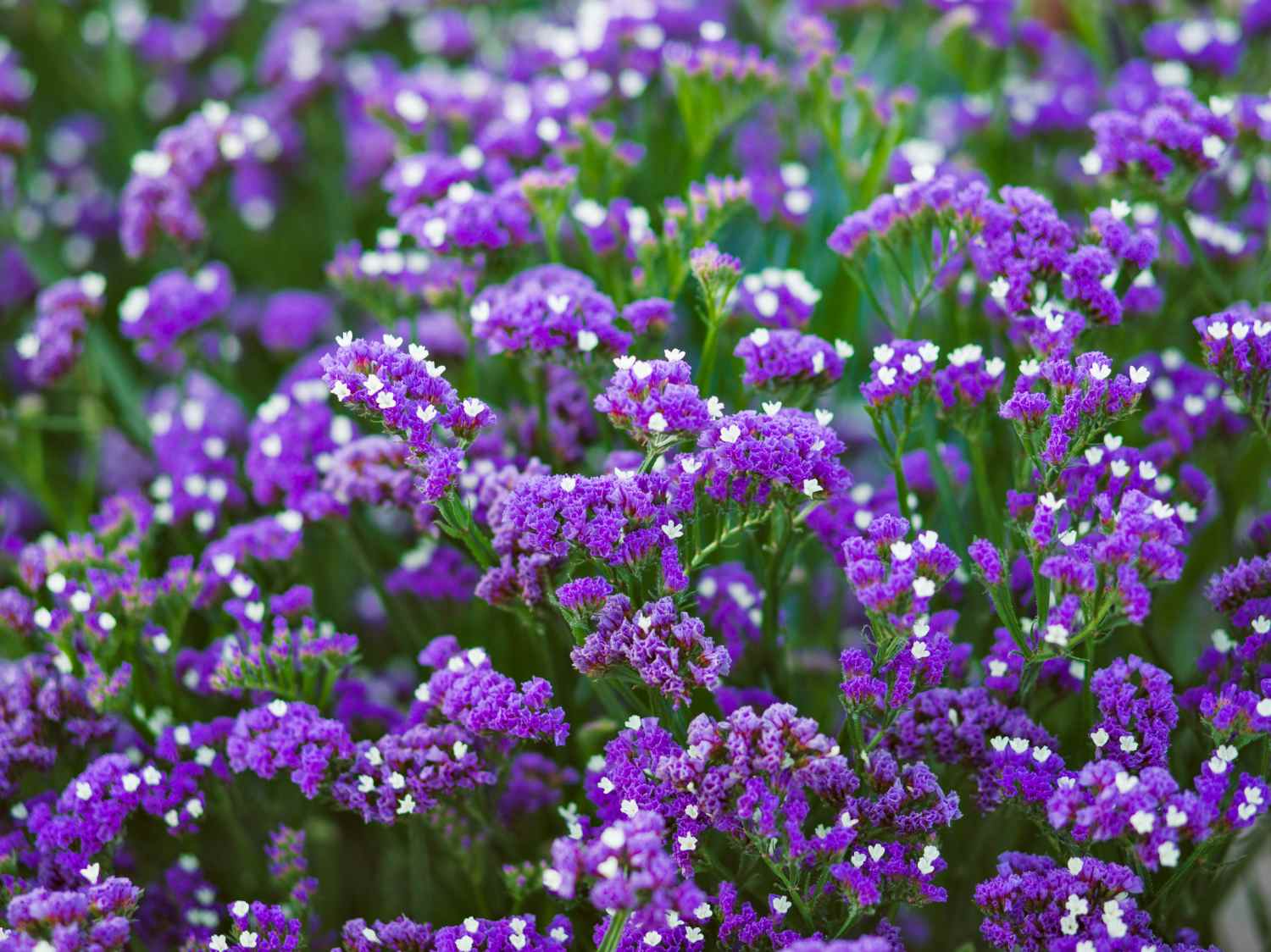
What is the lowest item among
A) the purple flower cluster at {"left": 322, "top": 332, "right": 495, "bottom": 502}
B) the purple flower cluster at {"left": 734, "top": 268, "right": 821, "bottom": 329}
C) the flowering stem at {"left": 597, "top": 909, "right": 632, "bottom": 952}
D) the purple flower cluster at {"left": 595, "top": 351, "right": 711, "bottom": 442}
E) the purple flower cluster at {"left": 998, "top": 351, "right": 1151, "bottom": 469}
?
the flowering stem at {"left": 597, "top": 909, "right": 632, "bottom": 952}

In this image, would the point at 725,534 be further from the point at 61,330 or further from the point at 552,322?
the point at 61,330

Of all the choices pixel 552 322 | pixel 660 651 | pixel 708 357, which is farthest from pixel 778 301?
pixel 660 651

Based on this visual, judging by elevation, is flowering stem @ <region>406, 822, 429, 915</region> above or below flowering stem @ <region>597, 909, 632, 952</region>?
above

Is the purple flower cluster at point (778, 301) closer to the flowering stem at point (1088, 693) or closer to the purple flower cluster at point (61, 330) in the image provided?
the flowering stem at point (1088, 693)

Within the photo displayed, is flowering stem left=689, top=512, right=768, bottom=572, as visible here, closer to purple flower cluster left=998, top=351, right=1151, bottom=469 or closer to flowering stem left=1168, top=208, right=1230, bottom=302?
purple flower cluster left=998, top=351, right=1151, bottom=469

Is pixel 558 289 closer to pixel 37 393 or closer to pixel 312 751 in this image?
pixel 312 751

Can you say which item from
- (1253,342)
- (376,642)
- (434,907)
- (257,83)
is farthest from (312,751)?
(257,83)

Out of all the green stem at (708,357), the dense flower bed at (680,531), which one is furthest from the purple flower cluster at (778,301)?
the green stem at (708,357)

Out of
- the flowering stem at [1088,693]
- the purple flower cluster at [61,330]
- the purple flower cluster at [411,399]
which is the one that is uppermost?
the purple flower cluster at [61,330]

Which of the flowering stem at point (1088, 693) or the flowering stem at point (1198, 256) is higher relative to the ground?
the flowering stem at point (1198, 256)

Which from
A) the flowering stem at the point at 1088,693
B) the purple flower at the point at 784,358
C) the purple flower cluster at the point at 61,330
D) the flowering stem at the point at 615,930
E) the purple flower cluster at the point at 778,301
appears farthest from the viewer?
the purple flower cluster at the point at 61,330

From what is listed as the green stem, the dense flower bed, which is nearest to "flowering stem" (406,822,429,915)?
the dense flower bed

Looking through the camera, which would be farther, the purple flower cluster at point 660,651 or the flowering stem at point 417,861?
the flowering stem at point 417,861
